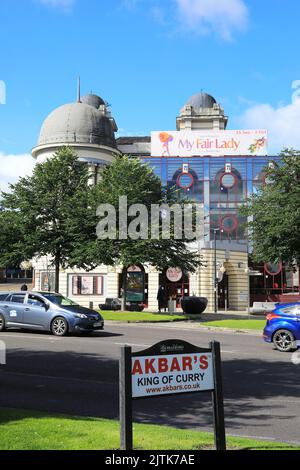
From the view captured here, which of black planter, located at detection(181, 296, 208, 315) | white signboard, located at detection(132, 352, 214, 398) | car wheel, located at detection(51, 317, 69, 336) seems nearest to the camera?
white signboard, located at detection(132, 352, 214, 398)

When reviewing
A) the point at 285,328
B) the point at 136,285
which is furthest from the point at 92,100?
the point at 285,328

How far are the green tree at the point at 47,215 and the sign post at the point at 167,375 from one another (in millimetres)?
25598

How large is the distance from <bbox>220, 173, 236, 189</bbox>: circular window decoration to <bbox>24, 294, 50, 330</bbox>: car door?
51.2m

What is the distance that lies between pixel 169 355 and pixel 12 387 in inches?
207

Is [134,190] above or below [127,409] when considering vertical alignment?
above

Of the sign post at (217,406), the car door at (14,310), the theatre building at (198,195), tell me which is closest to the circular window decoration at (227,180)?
the theatre building at (198,195)

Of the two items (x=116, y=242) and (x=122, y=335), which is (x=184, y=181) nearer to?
(x=116, y=242)

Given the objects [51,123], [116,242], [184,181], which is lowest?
[116,242]

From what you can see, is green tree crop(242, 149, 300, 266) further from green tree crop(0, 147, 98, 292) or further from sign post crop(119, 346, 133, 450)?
sign post crop(119, 346, 133, 450)

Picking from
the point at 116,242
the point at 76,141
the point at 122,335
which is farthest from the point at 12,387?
the point at 76,141

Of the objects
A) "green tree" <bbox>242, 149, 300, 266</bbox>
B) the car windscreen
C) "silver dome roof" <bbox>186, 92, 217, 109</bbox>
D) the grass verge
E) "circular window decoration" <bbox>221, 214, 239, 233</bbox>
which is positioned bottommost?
the grass verge

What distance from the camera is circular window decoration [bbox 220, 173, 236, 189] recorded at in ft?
220

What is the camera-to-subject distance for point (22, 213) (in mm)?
33000

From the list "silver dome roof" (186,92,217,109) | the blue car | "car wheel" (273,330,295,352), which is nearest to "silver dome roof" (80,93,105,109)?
"silver dome roof" (186,92,217,109)
